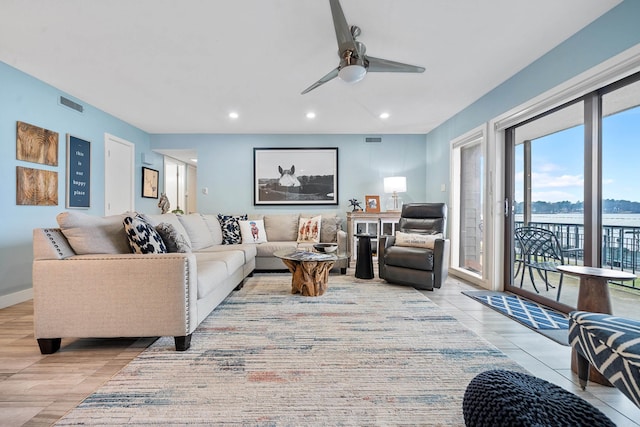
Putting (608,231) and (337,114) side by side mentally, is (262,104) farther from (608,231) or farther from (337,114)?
(608,231)

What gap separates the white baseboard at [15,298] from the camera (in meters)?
2.77

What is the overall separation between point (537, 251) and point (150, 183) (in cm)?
605

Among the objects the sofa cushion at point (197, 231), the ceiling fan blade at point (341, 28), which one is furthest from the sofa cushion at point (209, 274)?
the ceiling fan blade at point (341, 28)

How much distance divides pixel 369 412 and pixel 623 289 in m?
3.20

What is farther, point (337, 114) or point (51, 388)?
point (337, 114)

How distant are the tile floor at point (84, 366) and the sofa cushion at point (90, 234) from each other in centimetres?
67

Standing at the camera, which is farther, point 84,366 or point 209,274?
point 209,274

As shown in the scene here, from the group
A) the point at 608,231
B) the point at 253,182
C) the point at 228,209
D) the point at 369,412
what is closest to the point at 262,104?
the point at 253,182

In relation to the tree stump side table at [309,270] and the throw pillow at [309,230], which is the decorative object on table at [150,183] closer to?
the throw pillow at [309,230]

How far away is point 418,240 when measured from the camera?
11.6 feet

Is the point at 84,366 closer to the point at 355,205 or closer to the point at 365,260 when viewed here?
the point at 365,260

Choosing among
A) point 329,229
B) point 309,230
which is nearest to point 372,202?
point 329,229

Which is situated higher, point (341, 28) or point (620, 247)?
point (341, 28)

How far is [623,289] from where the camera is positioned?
284cm
